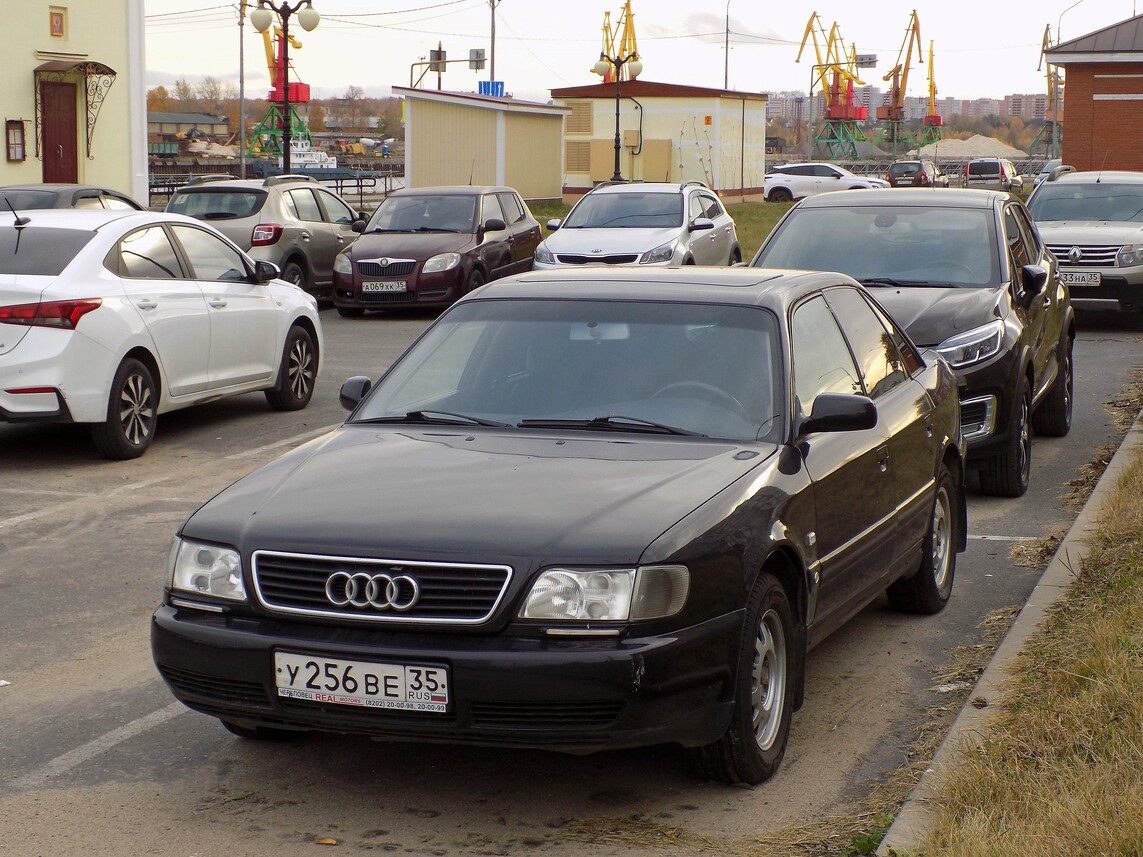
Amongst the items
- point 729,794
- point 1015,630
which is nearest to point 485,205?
point 1015,630

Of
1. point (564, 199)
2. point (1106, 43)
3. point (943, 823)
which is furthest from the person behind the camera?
point (564, 199)

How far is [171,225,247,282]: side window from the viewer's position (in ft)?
36.8

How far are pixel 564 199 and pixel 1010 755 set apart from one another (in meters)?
46.5

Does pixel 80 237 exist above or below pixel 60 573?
above

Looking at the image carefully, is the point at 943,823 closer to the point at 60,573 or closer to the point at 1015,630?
the point at 1015,630

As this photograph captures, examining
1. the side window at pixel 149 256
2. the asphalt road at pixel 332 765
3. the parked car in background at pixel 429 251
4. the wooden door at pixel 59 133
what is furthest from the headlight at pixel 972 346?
the wooden door at pixel 59 133

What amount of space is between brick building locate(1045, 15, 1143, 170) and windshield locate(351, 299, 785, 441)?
1554 inches

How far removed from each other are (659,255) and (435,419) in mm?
14078

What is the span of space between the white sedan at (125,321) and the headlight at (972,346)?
5.15m

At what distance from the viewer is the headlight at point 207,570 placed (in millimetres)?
4281

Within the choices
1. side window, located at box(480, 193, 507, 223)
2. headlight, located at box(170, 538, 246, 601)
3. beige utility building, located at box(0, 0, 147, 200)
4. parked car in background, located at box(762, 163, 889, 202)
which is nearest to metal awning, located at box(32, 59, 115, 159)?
beige utility building, located at box(0, 0, 147, 200)

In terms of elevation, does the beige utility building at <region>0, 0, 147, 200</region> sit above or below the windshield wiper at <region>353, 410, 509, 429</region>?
above

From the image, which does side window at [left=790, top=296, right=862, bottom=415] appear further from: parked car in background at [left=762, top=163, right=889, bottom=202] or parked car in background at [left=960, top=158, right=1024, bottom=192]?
parked car in background at [left=960, top=158, right=1024, bottom=192]

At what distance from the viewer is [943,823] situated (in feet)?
13.0
